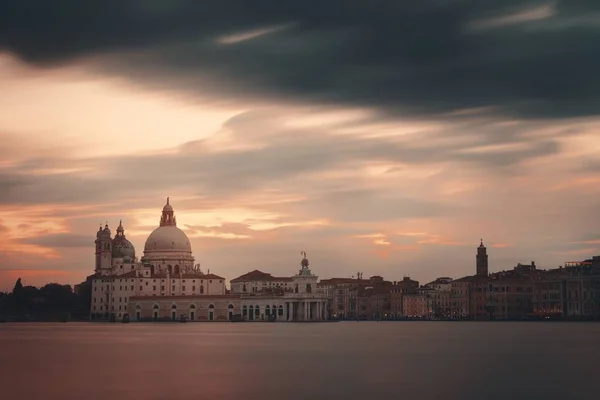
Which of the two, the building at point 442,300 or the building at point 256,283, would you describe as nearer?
the building at point 256,283

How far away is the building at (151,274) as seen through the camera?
157 metres

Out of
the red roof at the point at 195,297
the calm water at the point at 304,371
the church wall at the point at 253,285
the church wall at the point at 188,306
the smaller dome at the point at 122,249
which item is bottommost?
the calm water at the point at 304,371

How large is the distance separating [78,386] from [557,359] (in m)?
24.5

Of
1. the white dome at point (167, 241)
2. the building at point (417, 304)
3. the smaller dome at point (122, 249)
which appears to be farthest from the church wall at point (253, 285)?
the building at point (417, 304)

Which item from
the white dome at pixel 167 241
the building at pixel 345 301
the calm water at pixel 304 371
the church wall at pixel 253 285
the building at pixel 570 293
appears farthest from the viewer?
the building at pixel 345 301

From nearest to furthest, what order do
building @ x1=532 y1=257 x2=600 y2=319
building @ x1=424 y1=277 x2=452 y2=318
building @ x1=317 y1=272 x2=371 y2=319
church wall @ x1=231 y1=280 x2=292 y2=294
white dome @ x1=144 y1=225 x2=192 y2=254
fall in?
building @ x1=532 y1=257 x2=600 y2=319 < white dome @ x1=144 y1=225 x2=192 y2=254 < church wall @ x1=231 y1=280 x2=292 y2=294 < building @ x1=424 y1=277 x2=452 y2=318 < building @ x1=317 y1=272 x2=371 y2=319

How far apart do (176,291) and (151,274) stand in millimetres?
4348

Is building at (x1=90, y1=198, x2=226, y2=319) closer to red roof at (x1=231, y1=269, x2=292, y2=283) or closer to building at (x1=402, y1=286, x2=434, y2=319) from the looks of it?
red roof at (x1=231, y1=269, x2=292, y2=283)

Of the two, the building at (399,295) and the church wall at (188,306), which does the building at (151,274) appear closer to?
the church wall at (188,306)

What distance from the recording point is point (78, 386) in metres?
41.2

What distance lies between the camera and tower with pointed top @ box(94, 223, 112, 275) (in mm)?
171250

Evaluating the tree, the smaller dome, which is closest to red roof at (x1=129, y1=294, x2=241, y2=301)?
the smaller dome

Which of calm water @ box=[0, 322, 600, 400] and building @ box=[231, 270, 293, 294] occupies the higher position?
building @ box=[231, 270, 293, 294]

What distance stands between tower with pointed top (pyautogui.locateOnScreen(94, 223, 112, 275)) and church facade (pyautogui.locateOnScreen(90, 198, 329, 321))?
5.29 ft
